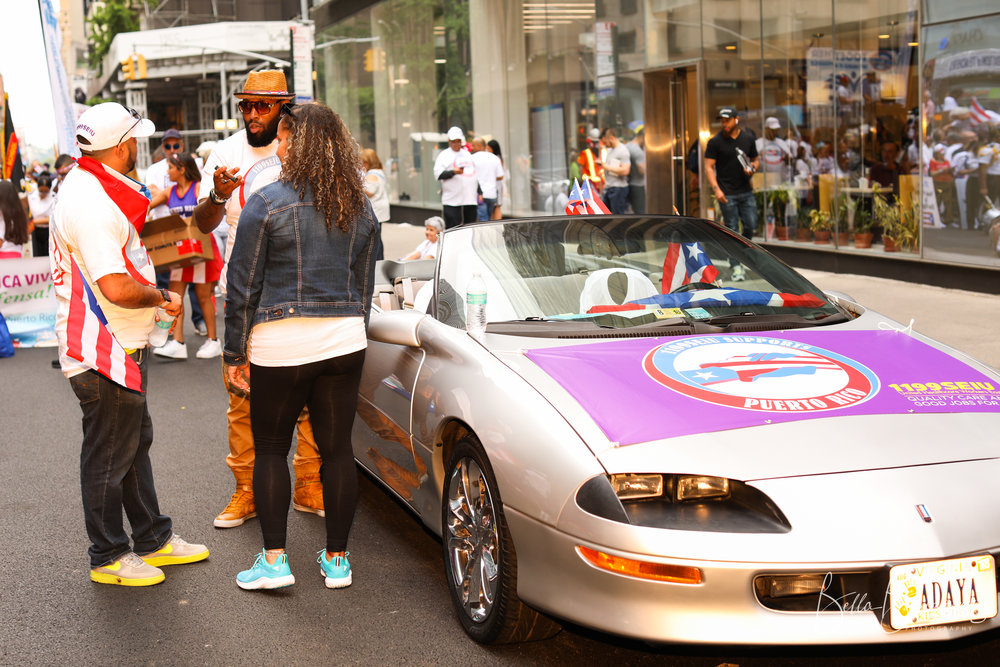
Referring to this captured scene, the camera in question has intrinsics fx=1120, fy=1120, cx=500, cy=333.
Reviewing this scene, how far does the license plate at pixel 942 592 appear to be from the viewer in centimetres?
295

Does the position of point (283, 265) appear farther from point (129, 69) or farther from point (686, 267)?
point (129, 69)

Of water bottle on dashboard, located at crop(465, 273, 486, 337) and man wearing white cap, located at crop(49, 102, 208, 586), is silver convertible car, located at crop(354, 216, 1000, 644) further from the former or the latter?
man wearing white cap, located at crop(49, 102, 208, 586)

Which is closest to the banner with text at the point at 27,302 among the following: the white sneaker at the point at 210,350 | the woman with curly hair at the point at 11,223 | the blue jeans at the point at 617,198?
the woman with curly hair at the point at 11,223

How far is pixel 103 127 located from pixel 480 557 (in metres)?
2.19

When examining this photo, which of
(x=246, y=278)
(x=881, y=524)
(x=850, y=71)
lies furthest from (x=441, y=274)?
(x=850, y=71)

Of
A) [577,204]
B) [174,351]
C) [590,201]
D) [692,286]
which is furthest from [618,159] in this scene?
[692,286]

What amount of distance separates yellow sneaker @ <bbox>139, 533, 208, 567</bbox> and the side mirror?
46.2 inches

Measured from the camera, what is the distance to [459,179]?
56.4 ft

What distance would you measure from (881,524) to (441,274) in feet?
7.46

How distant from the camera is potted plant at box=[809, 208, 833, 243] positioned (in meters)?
14.5

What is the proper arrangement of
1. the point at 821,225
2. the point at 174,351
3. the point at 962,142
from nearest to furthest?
the point at 174,351 → the point at 962,142 → the point at 821,225

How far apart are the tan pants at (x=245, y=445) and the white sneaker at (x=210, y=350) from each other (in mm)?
5359

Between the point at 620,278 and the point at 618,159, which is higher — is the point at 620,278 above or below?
below

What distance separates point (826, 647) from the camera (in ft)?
9.90
